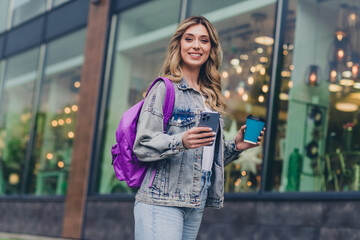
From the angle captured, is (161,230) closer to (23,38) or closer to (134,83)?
(134,83)

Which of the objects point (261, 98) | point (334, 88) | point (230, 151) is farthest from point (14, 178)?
point (230, 151)

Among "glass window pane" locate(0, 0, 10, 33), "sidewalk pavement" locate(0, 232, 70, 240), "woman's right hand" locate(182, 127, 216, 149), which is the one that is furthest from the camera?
"glass window pane" locate(0, 0, 10, 33)

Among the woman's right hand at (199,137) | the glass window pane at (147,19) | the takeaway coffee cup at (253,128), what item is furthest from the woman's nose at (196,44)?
the glass window pane at (147,19)

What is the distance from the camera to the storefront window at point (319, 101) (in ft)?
23.0

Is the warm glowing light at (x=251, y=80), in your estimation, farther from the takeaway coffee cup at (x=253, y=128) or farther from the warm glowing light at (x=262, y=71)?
the takeaway coffee cup at (x=253, y=128)

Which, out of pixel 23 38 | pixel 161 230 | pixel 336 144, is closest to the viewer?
pixel 161 230

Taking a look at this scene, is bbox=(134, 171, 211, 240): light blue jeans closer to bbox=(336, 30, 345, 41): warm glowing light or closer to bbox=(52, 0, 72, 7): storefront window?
bbox=(336, 30, 345, 41): warm glowing light

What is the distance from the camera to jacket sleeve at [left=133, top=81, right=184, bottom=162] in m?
2.83

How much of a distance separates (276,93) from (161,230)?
5222 millimetres

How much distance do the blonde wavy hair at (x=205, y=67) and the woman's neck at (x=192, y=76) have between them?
4 centimetres

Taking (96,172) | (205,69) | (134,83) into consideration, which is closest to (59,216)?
(96,172)

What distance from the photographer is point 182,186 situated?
2969mm

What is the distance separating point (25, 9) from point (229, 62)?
7.16m

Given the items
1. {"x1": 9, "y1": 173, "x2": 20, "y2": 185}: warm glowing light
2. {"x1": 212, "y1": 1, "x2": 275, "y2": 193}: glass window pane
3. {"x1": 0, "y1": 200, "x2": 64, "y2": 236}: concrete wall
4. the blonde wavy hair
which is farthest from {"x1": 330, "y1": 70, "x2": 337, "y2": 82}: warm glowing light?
{"x1": 9, "y1": 173, "x2": 20, "y2": 185}: warm glowing light
